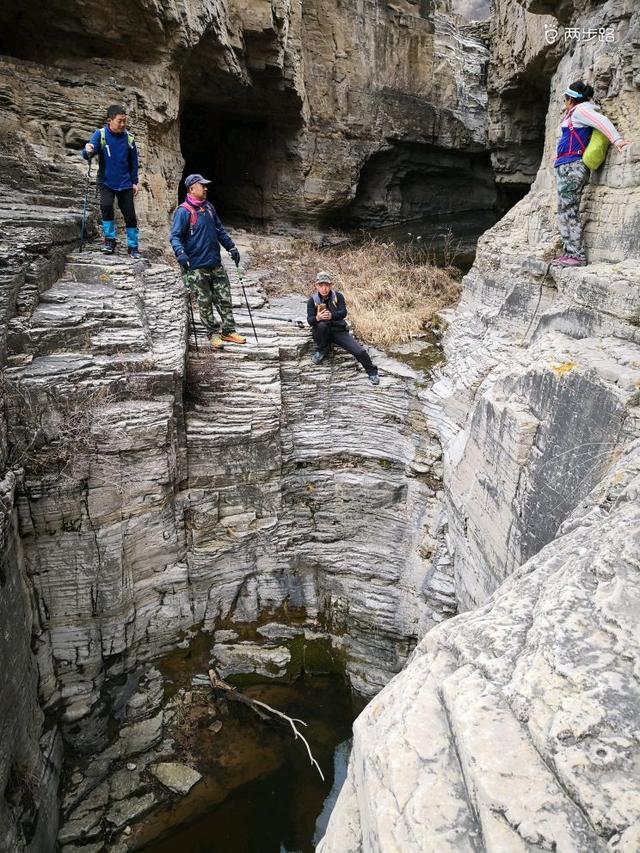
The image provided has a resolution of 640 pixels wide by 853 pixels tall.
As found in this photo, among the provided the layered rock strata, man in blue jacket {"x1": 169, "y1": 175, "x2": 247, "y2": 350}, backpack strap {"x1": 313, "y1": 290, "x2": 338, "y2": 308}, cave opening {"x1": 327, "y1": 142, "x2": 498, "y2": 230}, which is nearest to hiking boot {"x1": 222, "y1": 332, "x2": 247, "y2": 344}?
man in blue jacket {"x1": 169, "y1": 175, "x2": 247, "y2": 350}

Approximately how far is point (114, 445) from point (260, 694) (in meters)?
4.01

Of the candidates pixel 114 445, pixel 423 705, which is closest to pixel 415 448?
pixel 114 445

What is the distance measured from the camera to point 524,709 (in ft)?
6.46

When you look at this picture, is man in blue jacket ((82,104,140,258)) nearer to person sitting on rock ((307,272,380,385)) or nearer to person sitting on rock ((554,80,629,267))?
person sitting on rock ((307,272,380,385))

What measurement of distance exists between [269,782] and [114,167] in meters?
8.29

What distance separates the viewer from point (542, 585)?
2.64 metres

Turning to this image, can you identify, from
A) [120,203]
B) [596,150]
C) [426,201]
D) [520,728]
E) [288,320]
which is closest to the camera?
[520,728]

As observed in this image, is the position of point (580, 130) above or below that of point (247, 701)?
above

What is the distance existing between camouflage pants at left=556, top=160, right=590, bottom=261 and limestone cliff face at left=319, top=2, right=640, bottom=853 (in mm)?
127

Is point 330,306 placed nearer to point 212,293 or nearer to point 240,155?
point 212,293

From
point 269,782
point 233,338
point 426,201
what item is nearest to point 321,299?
point 233,338

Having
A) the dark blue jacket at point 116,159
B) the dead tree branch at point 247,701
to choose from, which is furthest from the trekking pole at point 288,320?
the dead tree branch at point 247,701

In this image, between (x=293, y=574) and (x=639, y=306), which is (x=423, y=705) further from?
(x=293, y=574)

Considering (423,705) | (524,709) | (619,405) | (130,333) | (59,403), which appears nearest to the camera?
(524,709)
